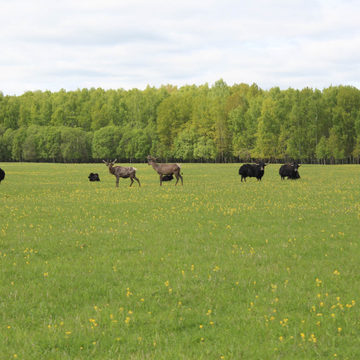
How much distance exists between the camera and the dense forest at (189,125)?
96.8m

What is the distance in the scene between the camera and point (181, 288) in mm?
8141

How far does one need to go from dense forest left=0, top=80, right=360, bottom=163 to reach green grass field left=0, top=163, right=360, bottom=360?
8475 centimetres

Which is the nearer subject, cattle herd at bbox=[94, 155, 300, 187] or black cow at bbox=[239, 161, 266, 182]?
cattle herd at bbox=[94, 155, 300, 187]

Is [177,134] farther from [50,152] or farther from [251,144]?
[50,152]

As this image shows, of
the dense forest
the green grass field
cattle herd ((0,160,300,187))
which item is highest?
the dense forest

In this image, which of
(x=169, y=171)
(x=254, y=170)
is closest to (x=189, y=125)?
(x=254, y=170)

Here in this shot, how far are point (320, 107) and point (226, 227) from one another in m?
93.6

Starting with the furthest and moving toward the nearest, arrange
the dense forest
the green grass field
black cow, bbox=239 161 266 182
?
the dense forest
black cow, bbox=239 161 266 182
the green grass field

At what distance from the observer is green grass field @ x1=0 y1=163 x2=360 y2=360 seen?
6.00 metres

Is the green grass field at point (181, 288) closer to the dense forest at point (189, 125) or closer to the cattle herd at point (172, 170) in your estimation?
the cattle herd at point (172, 170)

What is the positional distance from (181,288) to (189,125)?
109 m

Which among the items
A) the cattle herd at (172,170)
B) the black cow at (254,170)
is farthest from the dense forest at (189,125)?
the black cow at (254,170)

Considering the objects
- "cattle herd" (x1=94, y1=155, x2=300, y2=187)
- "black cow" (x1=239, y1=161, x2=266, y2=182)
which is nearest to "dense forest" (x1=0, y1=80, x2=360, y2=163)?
"cattle herd" (x1=94, y1=155, x2=300, y2=187)

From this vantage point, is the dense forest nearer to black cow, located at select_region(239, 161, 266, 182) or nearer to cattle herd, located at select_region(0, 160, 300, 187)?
cattle herd, located at select_region(0, 160, 300, 187)
